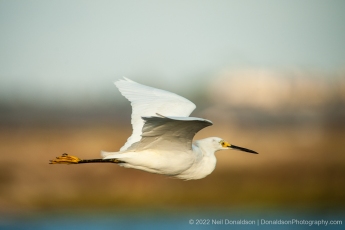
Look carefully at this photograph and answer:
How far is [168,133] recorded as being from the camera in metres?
6.62

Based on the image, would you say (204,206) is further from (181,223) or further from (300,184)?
(300,184)

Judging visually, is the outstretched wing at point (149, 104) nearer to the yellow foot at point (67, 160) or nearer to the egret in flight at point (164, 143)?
the egret in flight at point (164, 143)

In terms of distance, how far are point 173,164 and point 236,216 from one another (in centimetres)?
804

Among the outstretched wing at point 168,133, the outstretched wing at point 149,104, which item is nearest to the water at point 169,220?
the outstretched wing at point 149,104

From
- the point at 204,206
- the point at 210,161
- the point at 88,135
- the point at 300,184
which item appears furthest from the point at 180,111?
the point at 300,184

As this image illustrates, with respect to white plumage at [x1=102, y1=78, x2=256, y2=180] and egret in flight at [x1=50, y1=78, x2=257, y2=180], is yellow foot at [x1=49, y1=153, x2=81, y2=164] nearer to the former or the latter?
egret in flight at [x1=50, y1=78, x2=257, y2=180]

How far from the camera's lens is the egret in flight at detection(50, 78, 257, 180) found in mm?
6430

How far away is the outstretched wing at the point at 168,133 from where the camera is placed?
20.2ft

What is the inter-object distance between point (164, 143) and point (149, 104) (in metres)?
0.99

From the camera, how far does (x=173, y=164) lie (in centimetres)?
695

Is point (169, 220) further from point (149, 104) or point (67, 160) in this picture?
point (149, 104)

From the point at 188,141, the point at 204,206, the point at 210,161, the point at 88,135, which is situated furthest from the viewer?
the point at 88,135
